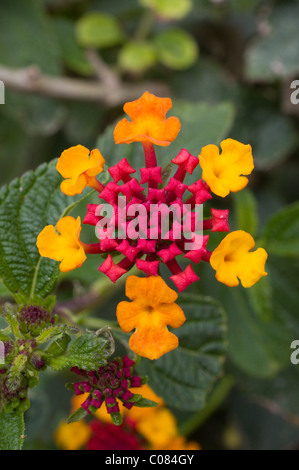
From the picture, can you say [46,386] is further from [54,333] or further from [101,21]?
[101,21]

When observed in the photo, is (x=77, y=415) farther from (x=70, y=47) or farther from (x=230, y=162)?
(x=70, y=47)

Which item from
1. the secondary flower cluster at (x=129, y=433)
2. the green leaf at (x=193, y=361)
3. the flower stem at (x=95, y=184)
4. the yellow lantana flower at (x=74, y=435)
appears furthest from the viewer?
the yellow lantana flower at (x=74, y=435)

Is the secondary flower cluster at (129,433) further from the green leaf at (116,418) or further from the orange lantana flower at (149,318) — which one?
the orange lantana flower at (149,318)

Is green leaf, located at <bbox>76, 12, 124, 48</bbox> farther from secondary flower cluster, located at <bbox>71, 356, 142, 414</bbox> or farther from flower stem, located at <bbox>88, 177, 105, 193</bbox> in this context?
secondary flower cluster, located at <bbox>71, 356, 142, 414</bbox>

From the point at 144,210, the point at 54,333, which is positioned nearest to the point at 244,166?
the point at 144,210

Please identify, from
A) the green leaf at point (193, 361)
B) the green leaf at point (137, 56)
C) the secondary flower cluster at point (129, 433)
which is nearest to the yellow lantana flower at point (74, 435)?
the secondary flower cluster at point (129, 433)

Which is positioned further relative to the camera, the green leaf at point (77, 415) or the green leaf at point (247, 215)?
the green leaf at point (247, 215)

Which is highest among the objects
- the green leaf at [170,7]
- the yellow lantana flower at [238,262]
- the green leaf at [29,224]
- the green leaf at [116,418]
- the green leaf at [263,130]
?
the green leaf at [170,7]
